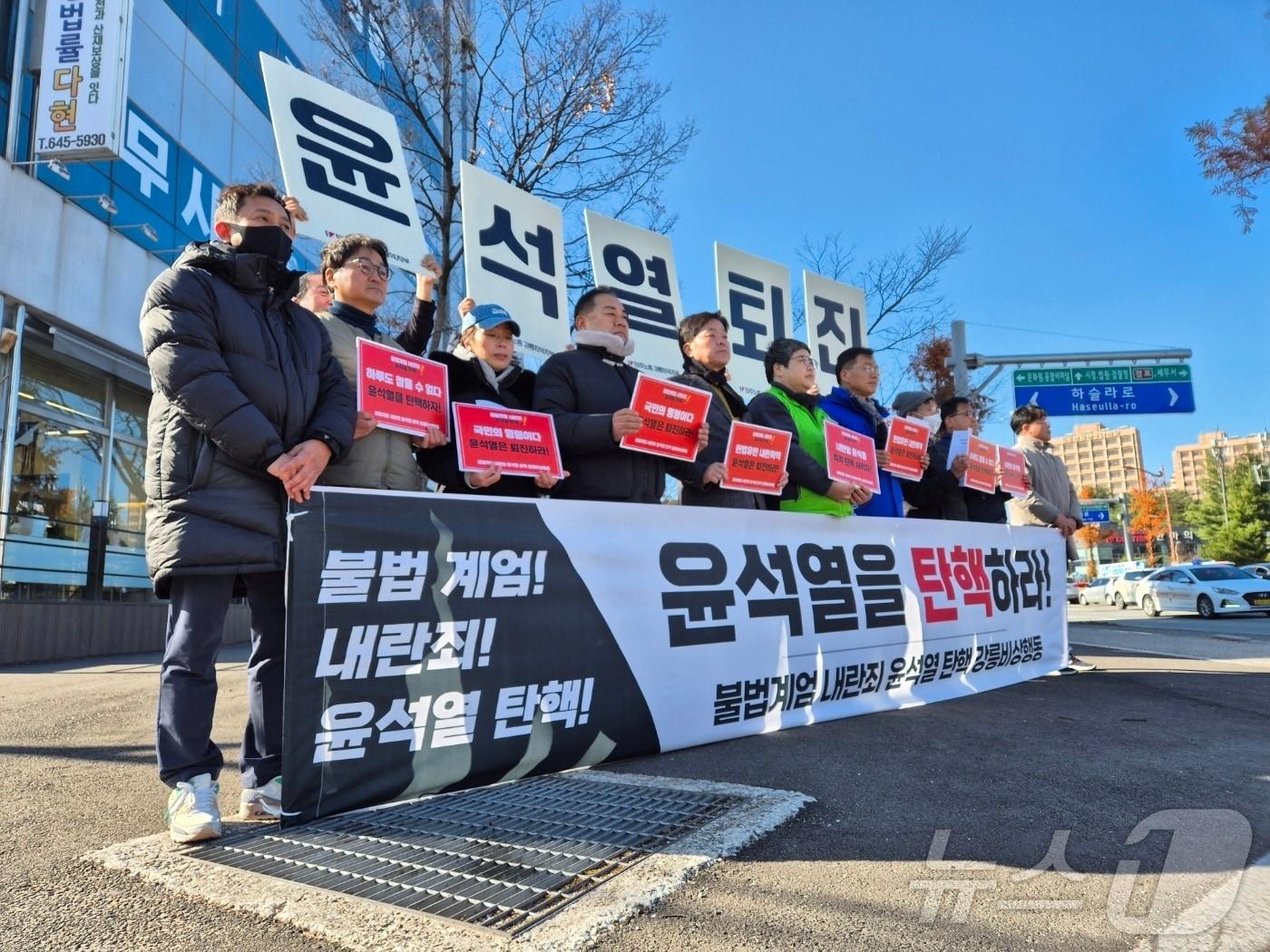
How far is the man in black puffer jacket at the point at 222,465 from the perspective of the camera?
2.52 m

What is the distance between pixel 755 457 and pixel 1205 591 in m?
20.3

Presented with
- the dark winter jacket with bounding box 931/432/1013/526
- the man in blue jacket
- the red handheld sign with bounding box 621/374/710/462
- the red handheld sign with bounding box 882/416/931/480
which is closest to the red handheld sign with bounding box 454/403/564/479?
the red handheld sign with bounding box 621/374/710/462

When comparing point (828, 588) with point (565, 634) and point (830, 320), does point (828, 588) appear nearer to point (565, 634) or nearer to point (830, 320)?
point (565, 634)

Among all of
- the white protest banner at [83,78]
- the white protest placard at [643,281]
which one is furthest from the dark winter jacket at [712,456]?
the white protest banner at [83,78]

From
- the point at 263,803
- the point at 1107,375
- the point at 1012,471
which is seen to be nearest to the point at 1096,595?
the point at 1107,375

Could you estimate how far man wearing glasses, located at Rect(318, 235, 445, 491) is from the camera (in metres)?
3.37

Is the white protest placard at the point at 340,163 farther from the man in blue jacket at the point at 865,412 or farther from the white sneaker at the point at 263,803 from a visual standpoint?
the white sneaker at the point at 263,803

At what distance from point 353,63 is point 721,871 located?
13.0 m

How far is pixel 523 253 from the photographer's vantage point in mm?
6871

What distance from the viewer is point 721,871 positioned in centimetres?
214

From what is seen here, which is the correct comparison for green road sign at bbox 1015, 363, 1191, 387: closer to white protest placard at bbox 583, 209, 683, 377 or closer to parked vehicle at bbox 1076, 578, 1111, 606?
parked vehicle at bbox 1076, 578, 1111, 606

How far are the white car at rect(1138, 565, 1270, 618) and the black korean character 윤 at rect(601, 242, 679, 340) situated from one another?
17714 millimetres

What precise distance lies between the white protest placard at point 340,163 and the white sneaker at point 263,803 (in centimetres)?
364

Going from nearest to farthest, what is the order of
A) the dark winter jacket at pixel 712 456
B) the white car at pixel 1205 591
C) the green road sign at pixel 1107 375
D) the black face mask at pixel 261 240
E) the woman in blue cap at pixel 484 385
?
the black face mask at pixel 261 240
the woman in blue cap at pixel 484 385
the dark winter jacket at pixel 712 456
the white car at pixel 1205 591
the green road sign at pixel 1107 375
